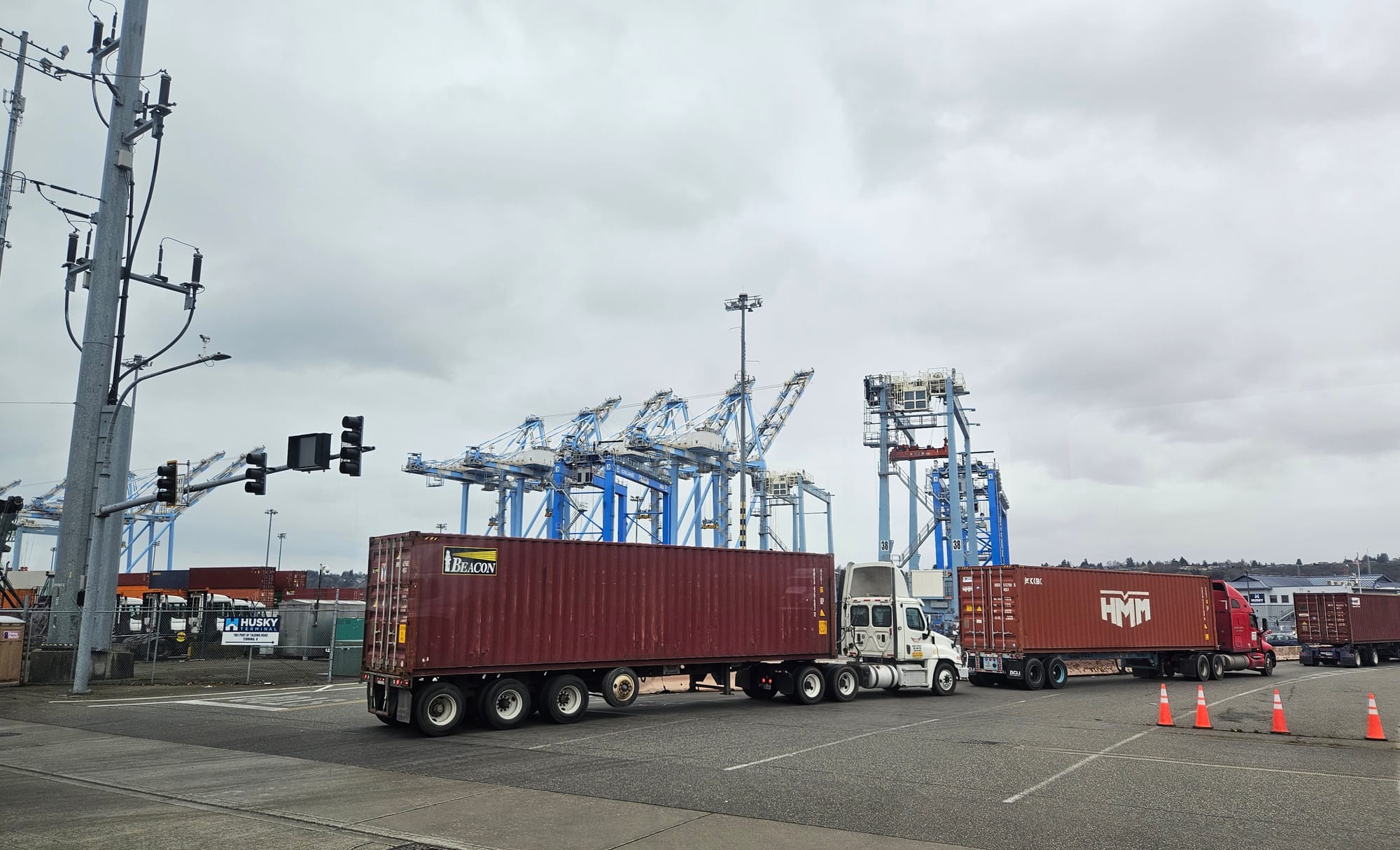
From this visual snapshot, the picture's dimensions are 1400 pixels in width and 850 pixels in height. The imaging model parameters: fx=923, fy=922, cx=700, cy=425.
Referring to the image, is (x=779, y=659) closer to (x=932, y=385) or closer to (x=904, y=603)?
(x=904, y=603)

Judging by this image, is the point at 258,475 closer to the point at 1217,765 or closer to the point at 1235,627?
the point at 1217,765

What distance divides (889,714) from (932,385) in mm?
42319

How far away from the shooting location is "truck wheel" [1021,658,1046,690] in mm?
24344

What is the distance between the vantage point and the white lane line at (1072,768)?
9953 millimetres

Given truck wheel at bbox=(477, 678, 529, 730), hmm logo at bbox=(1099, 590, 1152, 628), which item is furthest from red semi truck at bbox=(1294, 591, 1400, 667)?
truck wheel at bbox=(477, 678, 529, 730)

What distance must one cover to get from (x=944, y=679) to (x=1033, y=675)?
3.42 m

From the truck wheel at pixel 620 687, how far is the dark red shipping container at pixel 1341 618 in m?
34.4

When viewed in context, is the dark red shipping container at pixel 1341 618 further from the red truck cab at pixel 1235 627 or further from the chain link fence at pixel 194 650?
the chain link fence at pixel 194 650

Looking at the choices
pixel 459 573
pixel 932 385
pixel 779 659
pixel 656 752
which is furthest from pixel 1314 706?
pixel 932 385

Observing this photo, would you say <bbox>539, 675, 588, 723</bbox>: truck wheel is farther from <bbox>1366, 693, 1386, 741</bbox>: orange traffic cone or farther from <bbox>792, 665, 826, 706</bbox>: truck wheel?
<bbox>1366, 693, 1386, 741</bbox>: orange traffic cone

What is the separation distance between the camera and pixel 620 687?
17.5 meters

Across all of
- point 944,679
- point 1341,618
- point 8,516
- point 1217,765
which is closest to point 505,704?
point 1217,765

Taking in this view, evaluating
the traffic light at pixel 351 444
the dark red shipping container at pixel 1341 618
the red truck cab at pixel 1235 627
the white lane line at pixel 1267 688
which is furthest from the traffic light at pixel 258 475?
the dark red shipping container at pixel 1341 618

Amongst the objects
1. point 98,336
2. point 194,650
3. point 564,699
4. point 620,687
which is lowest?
point 194,650
